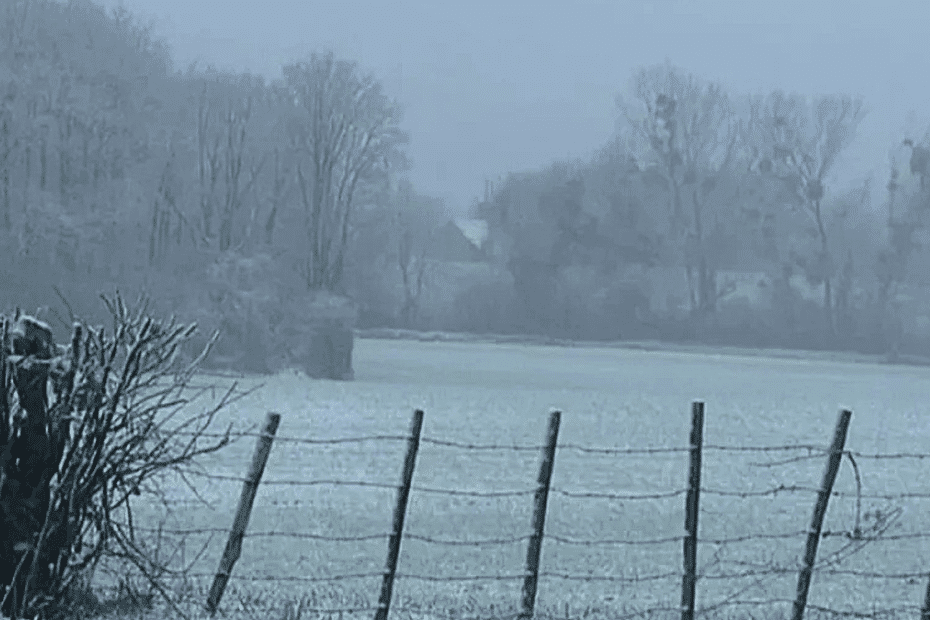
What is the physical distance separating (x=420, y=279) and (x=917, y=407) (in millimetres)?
52537

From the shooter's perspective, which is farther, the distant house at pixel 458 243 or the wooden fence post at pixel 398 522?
the distant house at pixel 458 243

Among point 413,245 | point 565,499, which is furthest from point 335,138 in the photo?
point 565,499

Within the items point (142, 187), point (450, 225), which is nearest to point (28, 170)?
point (142, 187)

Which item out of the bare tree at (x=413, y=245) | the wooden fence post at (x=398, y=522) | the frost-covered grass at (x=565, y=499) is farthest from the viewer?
the bare tree at (x=413, y=245)

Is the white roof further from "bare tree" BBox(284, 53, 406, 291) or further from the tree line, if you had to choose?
"bare tree" BBox(284, 53, 406, 291)

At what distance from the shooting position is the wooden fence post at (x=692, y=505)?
1236 cm

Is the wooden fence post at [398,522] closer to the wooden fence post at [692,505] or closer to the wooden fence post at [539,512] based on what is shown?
the wooden fence post at [539,512]

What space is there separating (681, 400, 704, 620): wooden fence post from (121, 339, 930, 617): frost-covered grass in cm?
161

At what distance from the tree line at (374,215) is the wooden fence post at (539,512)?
2043 inches

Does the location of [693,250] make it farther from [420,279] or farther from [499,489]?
[499,489]

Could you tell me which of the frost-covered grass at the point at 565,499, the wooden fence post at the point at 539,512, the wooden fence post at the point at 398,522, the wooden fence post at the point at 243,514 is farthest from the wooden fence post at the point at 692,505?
the wooden fence post at the point at 243,514

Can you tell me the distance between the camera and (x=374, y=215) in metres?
96.6

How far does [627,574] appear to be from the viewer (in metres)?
19.0

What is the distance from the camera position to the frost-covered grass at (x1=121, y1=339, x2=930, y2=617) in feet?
57.7
